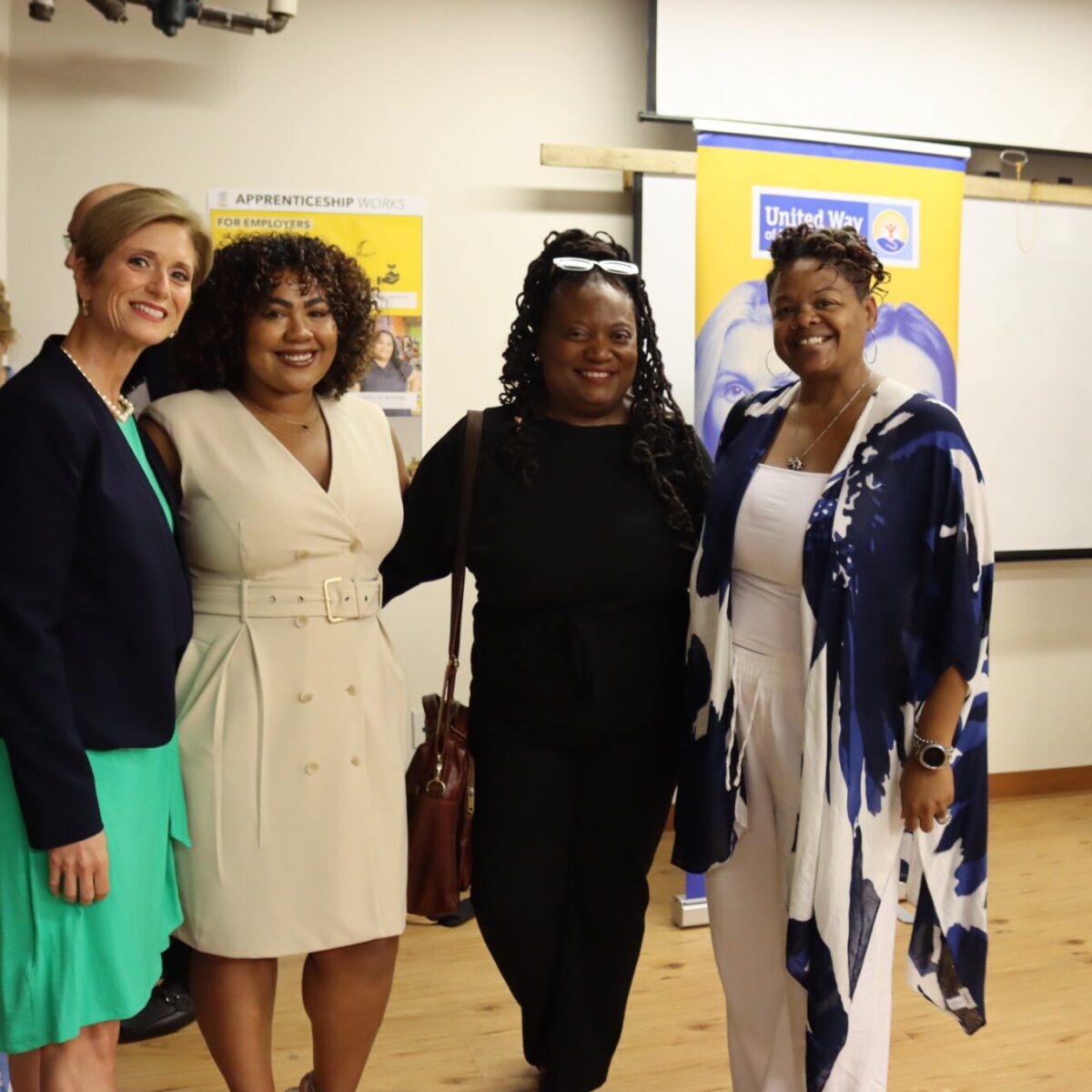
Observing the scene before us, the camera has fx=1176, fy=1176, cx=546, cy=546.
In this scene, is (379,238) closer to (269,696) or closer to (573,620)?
(573,620)

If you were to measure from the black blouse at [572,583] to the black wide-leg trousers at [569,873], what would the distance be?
7 centimetres

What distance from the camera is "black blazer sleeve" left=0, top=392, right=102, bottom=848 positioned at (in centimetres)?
157

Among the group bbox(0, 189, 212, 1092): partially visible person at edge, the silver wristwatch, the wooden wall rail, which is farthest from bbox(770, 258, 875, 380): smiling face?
the wooden wall rail

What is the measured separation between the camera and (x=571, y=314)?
2250 mm

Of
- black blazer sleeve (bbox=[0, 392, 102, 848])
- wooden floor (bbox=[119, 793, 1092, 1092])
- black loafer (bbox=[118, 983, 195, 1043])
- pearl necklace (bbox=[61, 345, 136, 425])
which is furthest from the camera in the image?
black loafer (bbox=[118, 983, 195, 1043])

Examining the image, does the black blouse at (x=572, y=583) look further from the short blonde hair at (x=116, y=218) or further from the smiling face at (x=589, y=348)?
the short blonde hair at (x=116, y=218)

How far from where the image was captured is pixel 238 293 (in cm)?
205

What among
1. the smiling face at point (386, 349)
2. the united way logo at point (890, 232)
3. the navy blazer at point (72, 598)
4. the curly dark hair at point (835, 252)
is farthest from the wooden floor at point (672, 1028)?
the united way logo at point (890, 232)

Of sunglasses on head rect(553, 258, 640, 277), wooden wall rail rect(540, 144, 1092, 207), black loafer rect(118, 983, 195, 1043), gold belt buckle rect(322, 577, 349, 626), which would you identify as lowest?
black loafer rect(118, 983, 195, 1043)

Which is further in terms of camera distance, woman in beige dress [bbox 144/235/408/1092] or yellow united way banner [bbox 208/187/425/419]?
yellow united way banner [bbox 208/187/425/419]

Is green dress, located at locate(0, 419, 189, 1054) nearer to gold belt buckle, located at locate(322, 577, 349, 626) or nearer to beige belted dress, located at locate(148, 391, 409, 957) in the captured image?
beige belted dress, located at locate(148, 391, 409, 957)

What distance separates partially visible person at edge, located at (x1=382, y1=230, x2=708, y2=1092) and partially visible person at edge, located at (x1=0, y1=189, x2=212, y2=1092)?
66 centimetres

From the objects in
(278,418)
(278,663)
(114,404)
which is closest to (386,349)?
(278,418)

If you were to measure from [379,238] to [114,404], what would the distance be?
239cm
